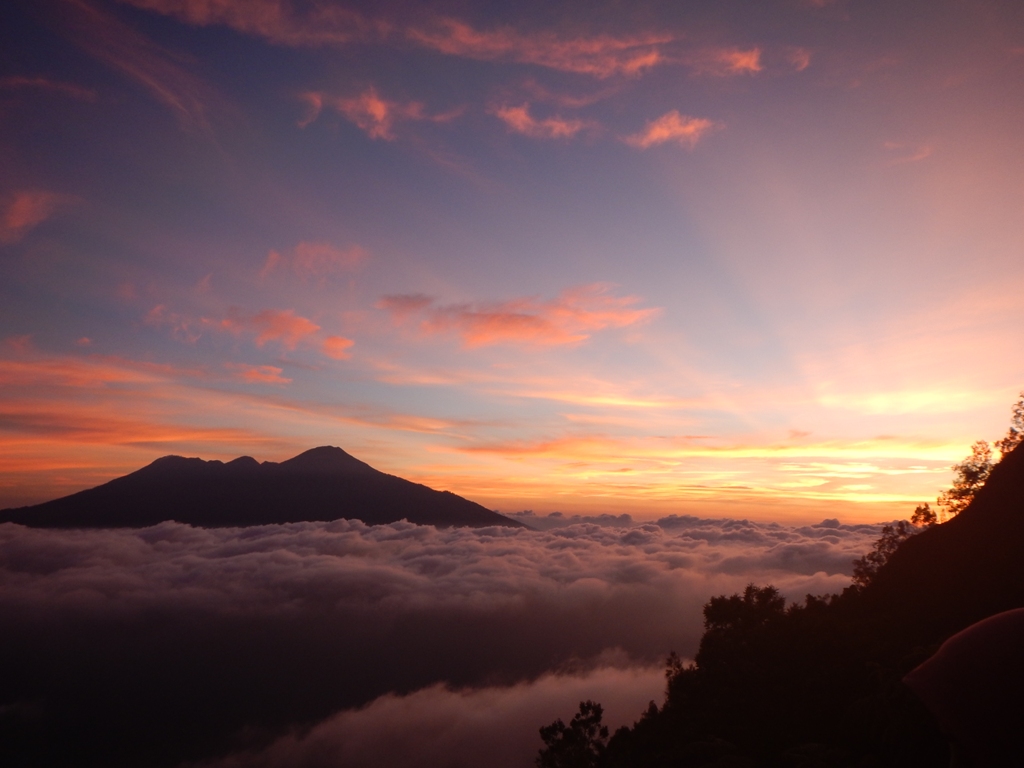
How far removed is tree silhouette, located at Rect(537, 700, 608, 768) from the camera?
36406 millimetres

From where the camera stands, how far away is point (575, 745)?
124 ft

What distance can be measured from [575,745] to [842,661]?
21124 mm

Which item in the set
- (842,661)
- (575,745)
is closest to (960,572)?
(842,661)

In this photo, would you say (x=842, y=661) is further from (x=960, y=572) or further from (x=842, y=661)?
(x=960, y=572)

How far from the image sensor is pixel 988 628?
20.3 feet

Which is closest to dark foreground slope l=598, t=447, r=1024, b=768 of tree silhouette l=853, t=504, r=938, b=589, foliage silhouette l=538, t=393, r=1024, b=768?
foliage silhouette l=538, t=393, r=1024, b=768

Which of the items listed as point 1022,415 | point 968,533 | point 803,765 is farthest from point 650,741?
point 1022,415

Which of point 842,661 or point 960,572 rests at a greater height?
point 960,572

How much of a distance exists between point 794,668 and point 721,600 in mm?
8677

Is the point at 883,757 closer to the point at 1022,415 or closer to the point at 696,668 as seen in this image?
the point at 696,668

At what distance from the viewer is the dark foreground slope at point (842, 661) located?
749 inches

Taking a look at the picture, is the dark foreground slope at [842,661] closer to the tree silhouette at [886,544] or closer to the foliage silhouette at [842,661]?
the foliage silhouette at [842,661]

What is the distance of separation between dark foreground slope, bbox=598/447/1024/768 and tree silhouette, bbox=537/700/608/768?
0.41 metres

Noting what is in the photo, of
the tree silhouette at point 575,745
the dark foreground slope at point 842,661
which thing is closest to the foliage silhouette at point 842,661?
the dark foreground slope at point 842,661
